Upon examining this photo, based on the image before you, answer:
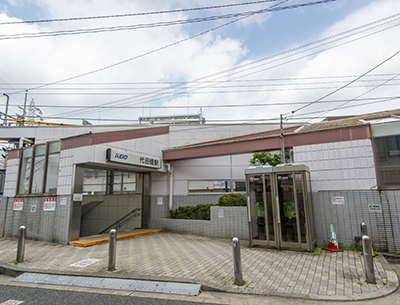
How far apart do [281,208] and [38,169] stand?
1084cm

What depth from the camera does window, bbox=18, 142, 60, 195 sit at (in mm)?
10555

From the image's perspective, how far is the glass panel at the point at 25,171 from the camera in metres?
11.9

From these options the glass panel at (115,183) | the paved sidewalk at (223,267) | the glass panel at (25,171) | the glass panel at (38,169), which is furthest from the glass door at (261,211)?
the glass panel at (25,171)

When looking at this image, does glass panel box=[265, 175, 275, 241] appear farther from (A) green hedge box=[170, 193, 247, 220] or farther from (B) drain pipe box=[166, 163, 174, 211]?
(B) drain pipe box=[166, 163, 174, 211]

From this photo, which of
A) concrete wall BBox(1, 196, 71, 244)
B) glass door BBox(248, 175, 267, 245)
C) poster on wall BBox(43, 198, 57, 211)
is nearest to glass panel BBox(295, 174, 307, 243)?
glass door BBox(248, 175, 267, 245)

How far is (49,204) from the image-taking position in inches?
397

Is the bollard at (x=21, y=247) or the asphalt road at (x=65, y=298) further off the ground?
the bollard at (x=21, y=247)

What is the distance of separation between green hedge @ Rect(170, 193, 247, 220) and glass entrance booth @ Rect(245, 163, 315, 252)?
7.37 feet

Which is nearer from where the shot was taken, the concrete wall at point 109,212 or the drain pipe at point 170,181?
the drain pipe at point 170,181

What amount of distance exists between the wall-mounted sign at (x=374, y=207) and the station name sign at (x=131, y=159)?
Result: 8.98 meters

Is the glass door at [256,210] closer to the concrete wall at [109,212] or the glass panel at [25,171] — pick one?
the concrete wall at [109,212]

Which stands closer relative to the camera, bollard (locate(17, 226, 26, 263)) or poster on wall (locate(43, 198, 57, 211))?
bollard (locate(17, 226, 26, 263))

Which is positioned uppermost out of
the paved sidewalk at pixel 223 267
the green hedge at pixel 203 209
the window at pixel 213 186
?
the window at pixel 213 186

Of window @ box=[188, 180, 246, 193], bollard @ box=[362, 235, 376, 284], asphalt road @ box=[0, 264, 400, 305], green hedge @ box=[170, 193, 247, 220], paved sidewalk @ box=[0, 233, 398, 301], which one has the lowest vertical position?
asphalt road @ box=[0, 264, 400, 305]
